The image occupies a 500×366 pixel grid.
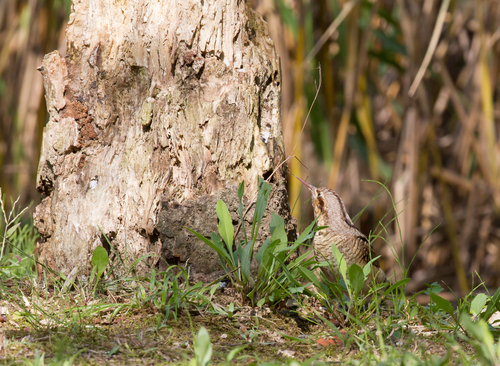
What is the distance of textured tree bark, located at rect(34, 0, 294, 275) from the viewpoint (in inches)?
92.4

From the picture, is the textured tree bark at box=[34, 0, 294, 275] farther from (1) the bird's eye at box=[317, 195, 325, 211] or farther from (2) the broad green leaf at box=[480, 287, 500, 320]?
(2) the broad green leaf at box=[480, 287, 500, 320]

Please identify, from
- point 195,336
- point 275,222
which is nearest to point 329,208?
point 275,222

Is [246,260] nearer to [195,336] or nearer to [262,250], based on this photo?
[262,250]

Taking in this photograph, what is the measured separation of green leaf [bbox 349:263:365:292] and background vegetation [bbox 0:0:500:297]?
1965 mm

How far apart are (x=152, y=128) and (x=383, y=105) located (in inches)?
206

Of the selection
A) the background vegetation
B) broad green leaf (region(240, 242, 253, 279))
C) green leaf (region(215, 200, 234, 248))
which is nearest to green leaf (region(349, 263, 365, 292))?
broad green leaf (region(240, 242, 253, 279))

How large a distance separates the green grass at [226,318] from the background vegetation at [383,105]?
1902 mm

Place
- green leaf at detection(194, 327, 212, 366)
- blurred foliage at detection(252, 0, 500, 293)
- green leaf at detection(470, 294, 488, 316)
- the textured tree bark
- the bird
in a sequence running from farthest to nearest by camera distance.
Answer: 1. blurred foliage at detection(252, 0, 500, 293)
2. the bird
3. the textured tree bark
4. green leaf at detection(470, 294, 488, 316)
5. green leaf at detection(194, 327, 212, 366)

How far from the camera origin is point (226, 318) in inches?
79.0

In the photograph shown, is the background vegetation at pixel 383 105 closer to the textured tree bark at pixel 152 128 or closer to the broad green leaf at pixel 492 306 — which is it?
the textured tree bark at pixel 152 128

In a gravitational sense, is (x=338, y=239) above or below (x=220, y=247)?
below

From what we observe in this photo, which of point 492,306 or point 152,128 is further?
point 152,128

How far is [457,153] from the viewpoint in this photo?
6352 millimetres

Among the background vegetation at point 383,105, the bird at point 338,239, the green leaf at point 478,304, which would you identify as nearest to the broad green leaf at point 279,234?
the bird at point 338,239
